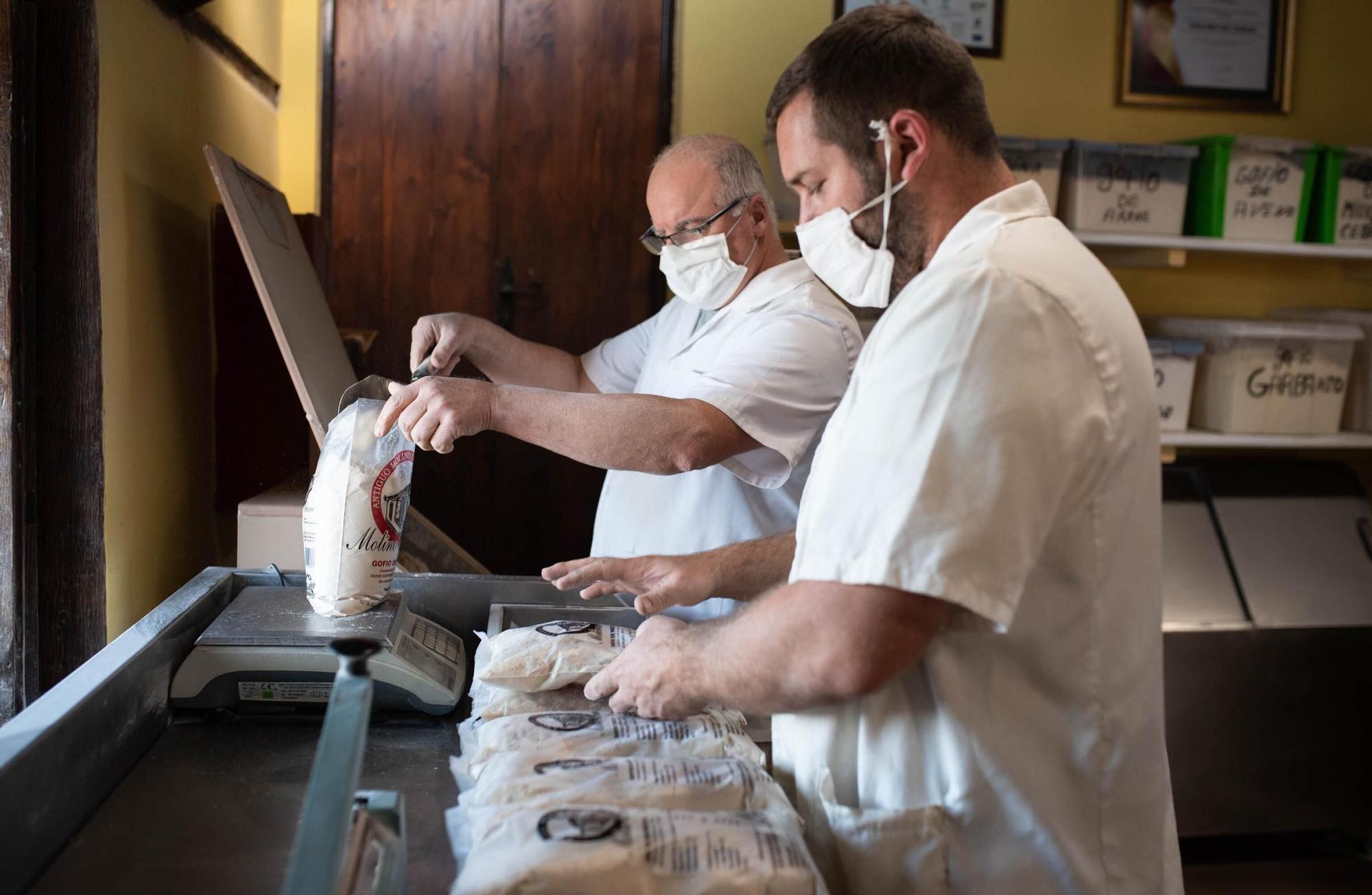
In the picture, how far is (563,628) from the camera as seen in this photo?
1.29m

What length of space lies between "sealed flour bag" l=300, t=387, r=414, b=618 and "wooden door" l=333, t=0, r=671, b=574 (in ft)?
5.61

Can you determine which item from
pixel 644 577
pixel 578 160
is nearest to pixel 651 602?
pixel 644 577

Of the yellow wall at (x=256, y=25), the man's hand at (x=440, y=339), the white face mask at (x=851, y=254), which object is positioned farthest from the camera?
the yellow wall at (x=256, y=25)

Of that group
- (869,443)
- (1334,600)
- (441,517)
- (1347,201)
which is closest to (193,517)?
(441,517)

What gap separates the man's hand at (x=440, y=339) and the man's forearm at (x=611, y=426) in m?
0.46

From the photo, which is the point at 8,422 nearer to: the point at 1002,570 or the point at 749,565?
the point at 749,565

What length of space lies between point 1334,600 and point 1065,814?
237 centimetres

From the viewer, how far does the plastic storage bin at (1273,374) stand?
287 cm

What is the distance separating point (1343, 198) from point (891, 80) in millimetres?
2522

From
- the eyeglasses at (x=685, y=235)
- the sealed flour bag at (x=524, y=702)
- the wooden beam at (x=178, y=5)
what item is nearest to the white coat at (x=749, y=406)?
the eyeglasses at (x=685, y=235)

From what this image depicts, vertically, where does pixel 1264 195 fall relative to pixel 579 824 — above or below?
above

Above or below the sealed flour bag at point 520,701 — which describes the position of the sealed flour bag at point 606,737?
above

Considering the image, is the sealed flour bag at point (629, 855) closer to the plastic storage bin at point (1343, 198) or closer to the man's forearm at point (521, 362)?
the man's forearm at point (521, 362)

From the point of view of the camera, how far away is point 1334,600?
287cm
